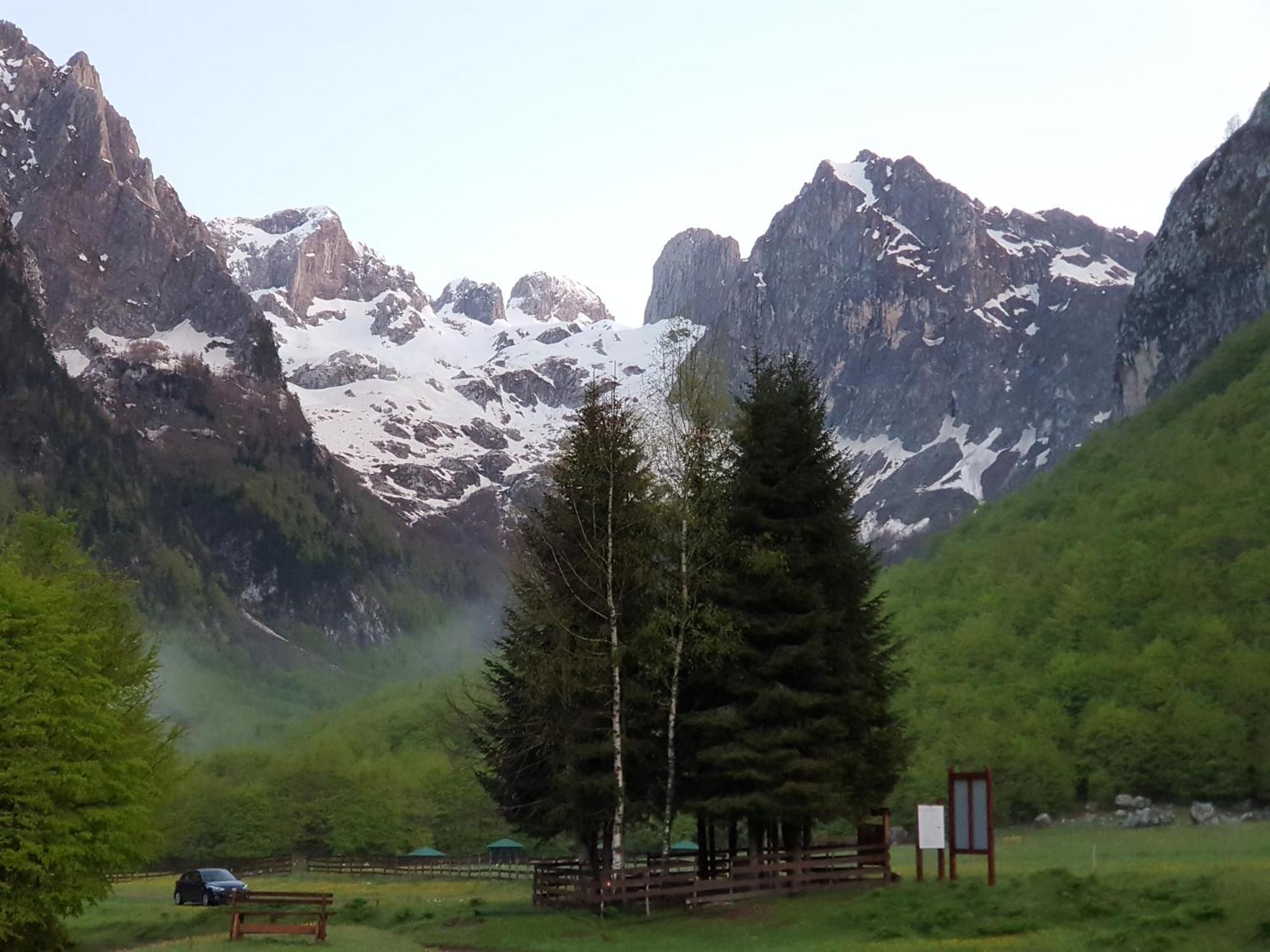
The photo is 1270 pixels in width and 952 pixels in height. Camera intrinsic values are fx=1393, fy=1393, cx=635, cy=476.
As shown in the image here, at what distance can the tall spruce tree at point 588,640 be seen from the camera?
4188 cm

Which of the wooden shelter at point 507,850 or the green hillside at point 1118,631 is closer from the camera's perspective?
the green hillside at point 1118,631

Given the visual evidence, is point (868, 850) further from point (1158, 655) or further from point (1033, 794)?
point (1158, 655)

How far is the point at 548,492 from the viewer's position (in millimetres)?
45594

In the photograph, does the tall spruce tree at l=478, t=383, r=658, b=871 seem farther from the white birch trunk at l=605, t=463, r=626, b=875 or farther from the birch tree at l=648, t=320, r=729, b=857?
the birch tree at l=648, t=320, r=729, b=857

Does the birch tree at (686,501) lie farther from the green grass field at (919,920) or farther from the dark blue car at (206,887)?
the dark blue car at (206,887)

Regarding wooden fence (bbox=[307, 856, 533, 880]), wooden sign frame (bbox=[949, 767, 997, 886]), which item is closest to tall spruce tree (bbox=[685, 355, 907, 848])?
wooden sign frame (bbox=[949, 767, 997, 886])

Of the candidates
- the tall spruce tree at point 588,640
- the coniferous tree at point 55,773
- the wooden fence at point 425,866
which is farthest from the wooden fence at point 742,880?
the wooden fence at point 425,866

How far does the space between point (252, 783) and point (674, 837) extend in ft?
173

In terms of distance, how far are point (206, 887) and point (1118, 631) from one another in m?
66.4

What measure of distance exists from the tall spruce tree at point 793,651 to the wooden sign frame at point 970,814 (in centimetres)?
344

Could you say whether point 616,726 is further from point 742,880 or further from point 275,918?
point 275,918

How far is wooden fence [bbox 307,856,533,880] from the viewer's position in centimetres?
8800

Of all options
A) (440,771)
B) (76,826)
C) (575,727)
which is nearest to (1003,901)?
(575,727)

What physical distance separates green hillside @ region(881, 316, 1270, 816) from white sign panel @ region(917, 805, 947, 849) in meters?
27.5
